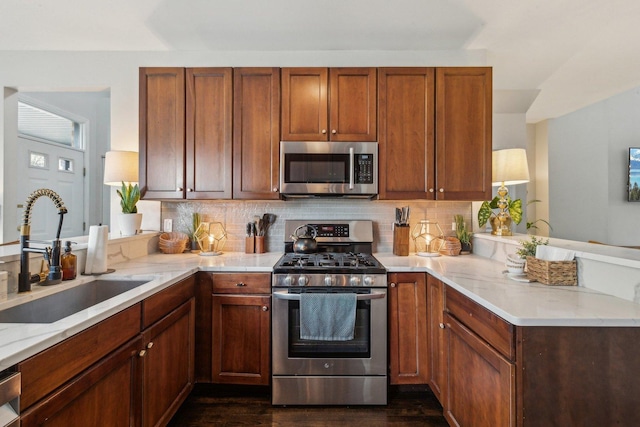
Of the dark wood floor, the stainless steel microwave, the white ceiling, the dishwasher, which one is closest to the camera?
the dishwasher

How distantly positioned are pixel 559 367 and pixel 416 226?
166 centimetres

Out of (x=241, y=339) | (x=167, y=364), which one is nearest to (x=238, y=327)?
(x=241, y=339)

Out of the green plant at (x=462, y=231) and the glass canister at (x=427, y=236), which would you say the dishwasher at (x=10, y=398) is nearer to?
the glass canister at (x=427, y=236)

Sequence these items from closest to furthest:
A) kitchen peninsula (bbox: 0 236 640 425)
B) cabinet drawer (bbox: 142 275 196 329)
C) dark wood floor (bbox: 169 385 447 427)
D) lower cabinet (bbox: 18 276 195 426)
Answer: lower cabinet (bbox: 18 276 195 426)
kitchen peninsula (bbox: 0 236 640 425)
cabinet drawer (bbox: 142 275 196 329)
dark wood floor (bbox: 169 385 447 427)

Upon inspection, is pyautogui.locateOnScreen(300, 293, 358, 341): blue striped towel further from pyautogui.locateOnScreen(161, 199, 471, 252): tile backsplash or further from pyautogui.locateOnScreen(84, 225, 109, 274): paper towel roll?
pyautogui.locateOnScreen(84, 225, 109, 274): paper towel roll

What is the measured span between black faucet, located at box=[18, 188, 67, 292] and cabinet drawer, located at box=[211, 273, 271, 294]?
32.5 inches

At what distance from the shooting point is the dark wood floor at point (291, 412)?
187cm

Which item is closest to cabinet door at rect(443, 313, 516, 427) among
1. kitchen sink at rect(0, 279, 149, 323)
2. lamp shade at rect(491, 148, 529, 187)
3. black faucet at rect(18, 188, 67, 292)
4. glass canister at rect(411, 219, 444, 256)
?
glass canister at rect(411, 219, 444, 256)

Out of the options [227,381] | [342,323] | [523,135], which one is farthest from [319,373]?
[523,135]

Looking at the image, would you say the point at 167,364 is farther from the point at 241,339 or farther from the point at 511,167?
the point at 511,167

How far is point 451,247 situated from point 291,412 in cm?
169

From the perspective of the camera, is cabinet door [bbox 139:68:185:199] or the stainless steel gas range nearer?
the stainless steel gas range

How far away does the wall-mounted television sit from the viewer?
4.18m

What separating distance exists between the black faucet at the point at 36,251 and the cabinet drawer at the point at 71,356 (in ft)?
1.61
